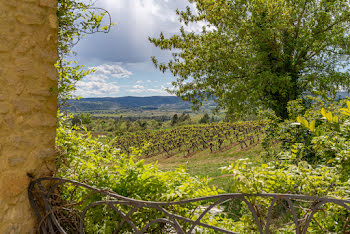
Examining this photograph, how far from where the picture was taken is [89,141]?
2889mm

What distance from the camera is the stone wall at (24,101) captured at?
6.72 feet

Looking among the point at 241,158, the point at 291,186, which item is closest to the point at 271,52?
the point at 241,158

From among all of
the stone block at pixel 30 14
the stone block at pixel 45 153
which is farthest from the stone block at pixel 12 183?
the stone block at pixel 30 14

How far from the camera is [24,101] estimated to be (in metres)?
2.16

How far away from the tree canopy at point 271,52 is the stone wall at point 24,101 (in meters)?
5.31

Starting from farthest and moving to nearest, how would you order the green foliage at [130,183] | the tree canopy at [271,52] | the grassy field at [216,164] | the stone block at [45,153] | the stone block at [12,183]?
the grassy field at [216,164], the tree canopy at [271,52], the stone block at [45,153], the stone block at [12,183], the green foliage at [130,183]

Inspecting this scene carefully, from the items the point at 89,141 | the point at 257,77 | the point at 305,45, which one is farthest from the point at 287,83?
the point at 89,141

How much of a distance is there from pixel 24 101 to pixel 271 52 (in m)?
6.62

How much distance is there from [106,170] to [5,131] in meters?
0.96

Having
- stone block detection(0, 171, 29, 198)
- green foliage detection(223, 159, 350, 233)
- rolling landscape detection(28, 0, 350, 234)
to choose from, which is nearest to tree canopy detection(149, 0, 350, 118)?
rolling landscape detection(28, 0, 350, 234)

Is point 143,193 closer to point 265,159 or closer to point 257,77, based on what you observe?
point 265,159

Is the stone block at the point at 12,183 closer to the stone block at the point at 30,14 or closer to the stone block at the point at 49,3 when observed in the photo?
the stone block at the point at 30,14

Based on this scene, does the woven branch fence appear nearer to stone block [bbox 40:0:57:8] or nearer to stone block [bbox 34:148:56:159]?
stone block [bbox 34:148:56:159]

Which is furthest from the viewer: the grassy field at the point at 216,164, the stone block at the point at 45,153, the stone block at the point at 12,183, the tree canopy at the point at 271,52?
the grassy field at the point at 216,164
